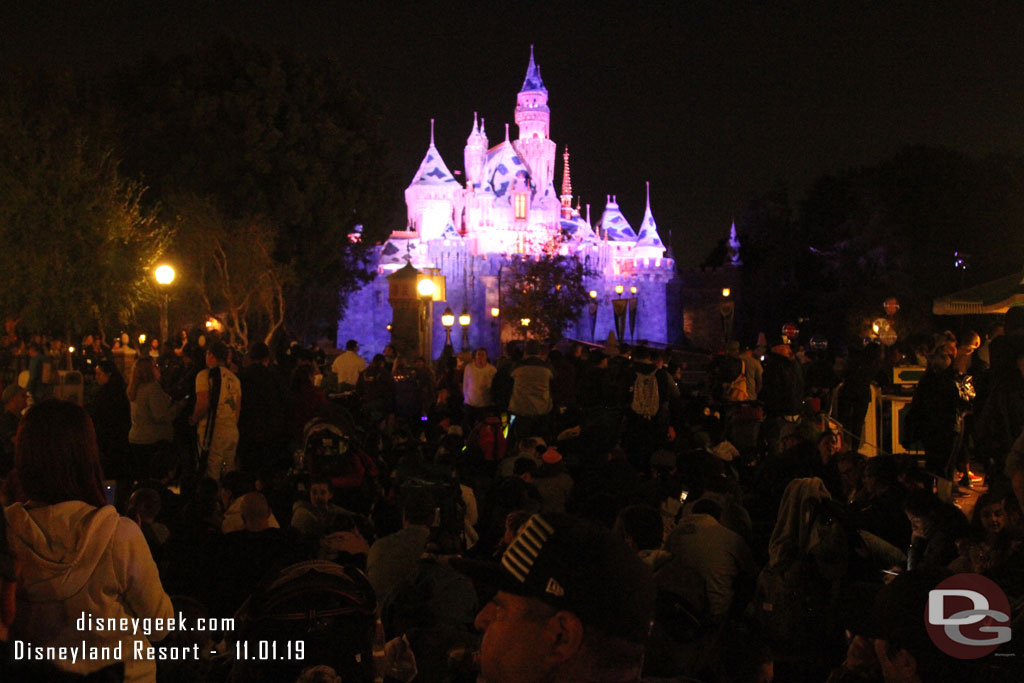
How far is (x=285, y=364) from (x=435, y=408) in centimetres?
329

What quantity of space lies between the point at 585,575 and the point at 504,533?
4527 millimetres

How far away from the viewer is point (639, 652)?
198 centimetres

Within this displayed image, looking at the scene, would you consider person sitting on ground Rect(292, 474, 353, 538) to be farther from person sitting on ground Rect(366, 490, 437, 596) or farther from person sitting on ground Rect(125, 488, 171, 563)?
person sitting on ground Rect(125, 488, 171, 563)

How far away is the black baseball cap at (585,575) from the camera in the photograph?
1.93 m

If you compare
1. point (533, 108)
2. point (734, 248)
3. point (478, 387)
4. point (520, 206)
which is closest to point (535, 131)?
point (533, 108)

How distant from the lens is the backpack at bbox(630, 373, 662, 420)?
36.4 ft

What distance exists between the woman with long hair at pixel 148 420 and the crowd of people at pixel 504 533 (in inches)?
0.8

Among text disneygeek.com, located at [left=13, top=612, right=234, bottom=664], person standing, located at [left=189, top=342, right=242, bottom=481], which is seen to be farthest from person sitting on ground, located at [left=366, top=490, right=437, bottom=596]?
person standing, located at [left=189, top=342, right=242, bottom=481]

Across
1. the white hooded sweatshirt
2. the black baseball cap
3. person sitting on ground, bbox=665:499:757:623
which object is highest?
the black baseball cap

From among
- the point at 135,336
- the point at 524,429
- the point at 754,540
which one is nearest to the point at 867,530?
the point at 754,540

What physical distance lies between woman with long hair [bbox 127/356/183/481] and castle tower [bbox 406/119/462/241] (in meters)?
48.9

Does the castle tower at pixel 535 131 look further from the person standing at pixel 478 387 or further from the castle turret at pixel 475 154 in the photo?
the person standing at pixel 478 387

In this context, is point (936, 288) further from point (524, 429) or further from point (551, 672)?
point (551, 672)

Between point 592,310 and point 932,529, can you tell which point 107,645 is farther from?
point 592,310
